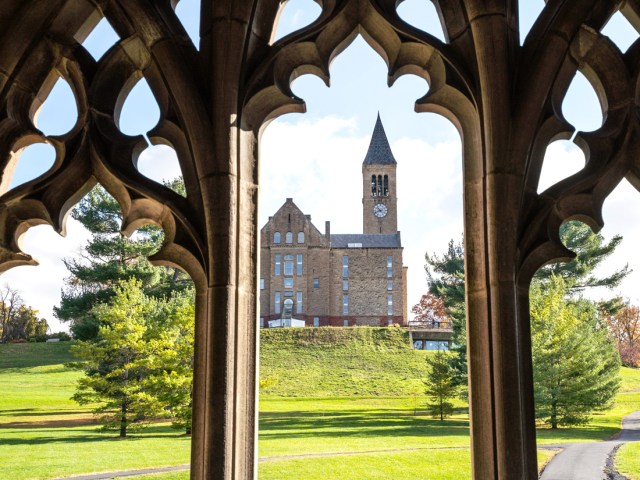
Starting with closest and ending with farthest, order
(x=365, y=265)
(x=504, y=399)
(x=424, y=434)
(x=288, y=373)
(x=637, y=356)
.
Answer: (x=504, y=399), (x=424, y=434), (x=637, y=356), (x=288, y=373), (x=365, y=265)

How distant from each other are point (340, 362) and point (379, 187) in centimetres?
2741

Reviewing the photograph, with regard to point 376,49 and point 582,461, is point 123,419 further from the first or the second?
point 376,49

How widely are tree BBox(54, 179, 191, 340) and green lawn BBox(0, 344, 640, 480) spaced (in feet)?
11.9

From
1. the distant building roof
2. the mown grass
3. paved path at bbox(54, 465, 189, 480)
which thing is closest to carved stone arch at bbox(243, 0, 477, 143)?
the mown grass

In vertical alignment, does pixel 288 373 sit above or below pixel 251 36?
below

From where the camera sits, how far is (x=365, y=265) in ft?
210

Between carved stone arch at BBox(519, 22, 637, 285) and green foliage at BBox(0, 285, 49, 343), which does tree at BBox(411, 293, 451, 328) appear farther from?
carved stone arch at BBox(519, 22, 637, 285)

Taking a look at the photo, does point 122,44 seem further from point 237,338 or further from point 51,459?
point 51,459

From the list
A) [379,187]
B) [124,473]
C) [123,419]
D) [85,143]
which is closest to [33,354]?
[123,419]

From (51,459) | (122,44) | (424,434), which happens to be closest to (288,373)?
(424,434)

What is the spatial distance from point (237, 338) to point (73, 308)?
982 inches

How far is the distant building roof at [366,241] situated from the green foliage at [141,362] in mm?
44094

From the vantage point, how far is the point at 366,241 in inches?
2532

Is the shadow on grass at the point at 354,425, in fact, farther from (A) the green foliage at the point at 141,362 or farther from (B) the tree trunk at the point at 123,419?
(B) the tree trunk at the point at 123,419
